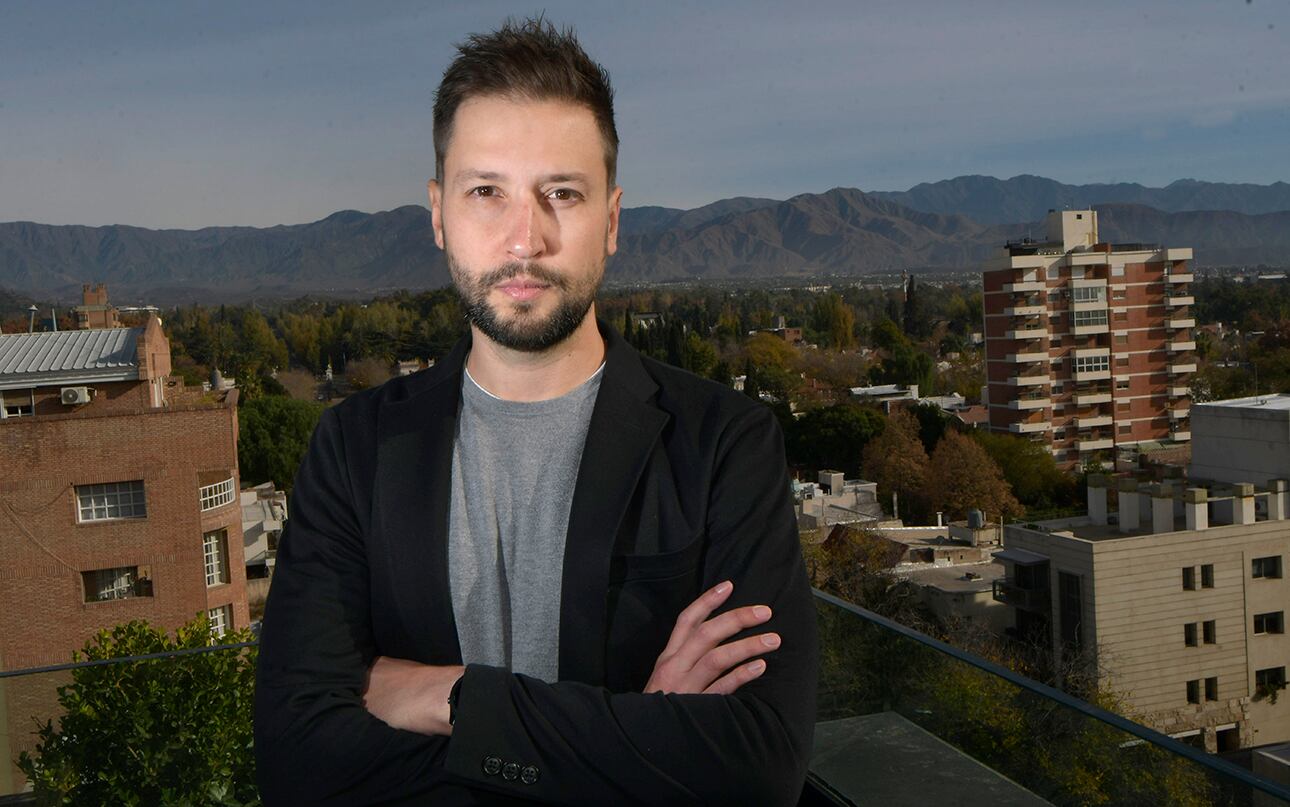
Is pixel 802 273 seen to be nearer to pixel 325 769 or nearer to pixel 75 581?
pixel 75 581

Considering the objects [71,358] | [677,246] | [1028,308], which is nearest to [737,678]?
[71,358]

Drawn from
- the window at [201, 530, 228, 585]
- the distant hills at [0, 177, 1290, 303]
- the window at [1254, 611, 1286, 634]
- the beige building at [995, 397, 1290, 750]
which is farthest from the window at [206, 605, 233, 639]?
the distant hills at [0, 177, 1290, 303]

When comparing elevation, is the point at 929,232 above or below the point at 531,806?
above

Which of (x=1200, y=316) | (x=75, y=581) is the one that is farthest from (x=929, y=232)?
(x=75, y=581)

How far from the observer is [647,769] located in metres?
1.00

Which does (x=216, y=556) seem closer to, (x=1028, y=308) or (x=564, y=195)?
(x=564, y=195)

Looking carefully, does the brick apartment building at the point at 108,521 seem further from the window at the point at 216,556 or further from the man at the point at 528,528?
the man at the point at 528,528

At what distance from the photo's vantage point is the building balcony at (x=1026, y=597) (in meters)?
20.2

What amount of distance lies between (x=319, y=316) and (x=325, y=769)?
64.4 metres

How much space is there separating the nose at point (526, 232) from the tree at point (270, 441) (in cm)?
3273

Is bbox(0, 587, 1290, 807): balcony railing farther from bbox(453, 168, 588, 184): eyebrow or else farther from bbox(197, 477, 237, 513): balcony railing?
bbox(197, 477, 237, 513): balcony railing

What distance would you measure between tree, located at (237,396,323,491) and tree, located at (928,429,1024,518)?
17.8m

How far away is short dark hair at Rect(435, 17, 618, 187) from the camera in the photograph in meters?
1.12

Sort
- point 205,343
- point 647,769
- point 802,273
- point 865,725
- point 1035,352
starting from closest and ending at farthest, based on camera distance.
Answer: point 647,769
point 865,725
point 1035,352
point 205,343
point 802,273
